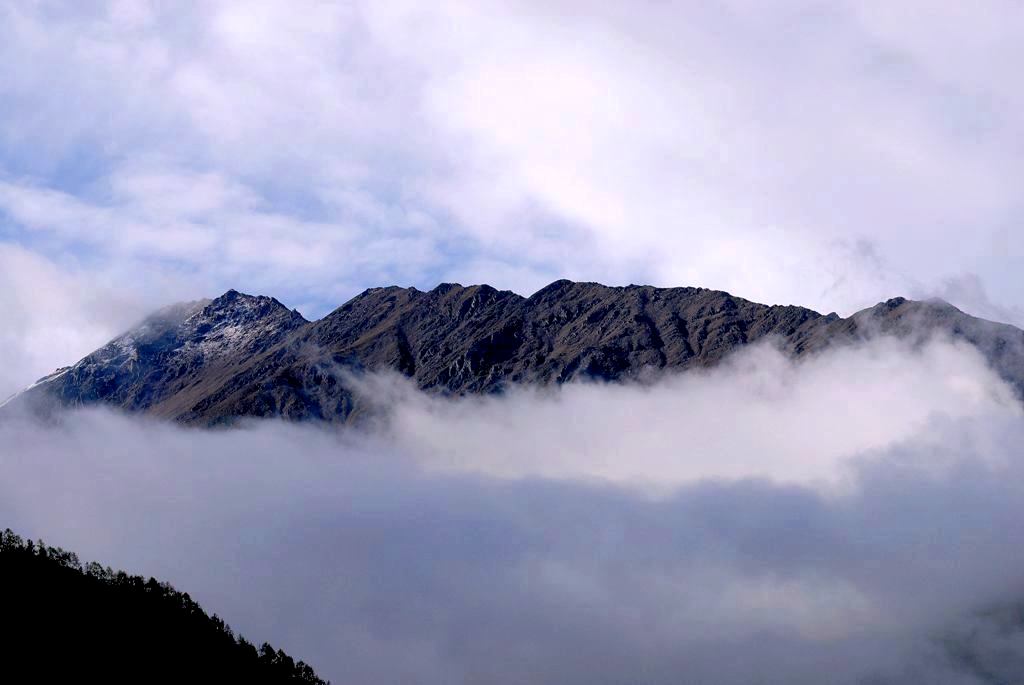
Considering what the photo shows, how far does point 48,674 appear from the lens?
568ft

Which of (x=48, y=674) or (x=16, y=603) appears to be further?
(x=16, y=603)

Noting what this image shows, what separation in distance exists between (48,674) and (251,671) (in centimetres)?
3502

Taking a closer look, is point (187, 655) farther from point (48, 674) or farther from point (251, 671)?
point (48, 674)

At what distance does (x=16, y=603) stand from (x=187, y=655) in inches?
1109

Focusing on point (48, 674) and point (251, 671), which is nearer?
point (48, 674)

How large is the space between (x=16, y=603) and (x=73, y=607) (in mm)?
8760

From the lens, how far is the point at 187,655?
194375 millimetres

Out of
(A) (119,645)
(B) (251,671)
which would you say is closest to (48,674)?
(A) (119,645)

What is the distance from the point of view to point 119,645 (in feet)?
620

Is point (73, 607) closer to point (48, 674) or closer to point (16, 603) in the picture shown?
point (16, 603)

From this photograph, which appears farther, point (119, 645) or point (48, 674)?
point (119, 645)

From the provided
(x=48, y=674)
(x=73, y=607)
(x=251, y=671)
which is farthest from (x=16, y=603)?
(x=251, y=671)

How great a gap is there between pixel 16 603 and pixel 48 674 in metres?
22.3

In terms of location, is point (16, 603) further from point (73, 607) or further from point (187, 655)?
point (187, 655)
